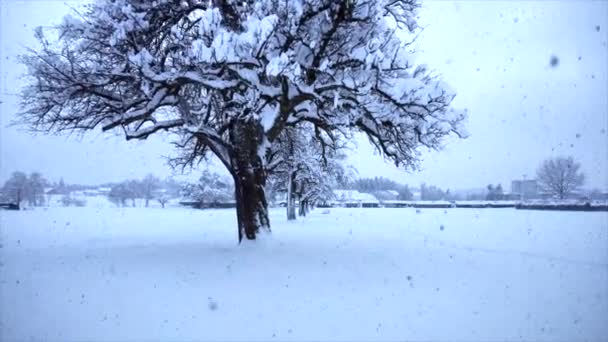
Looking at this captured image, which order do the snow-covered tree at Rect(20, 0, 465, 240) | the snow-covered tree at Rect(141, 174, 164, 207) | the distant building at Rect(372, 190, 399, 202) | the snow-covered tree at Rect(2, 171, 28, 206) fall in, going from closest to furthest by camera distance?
1. the snow-covered tree at Rect(20, 0, 465, 240)
2. the snow-covered tree at Rect(2, 171, 28, 206)
3. the snow-covered tree at Rect(141, 174, 164, 207)
4. the distant building at Rect(372, 190, 399, 202)

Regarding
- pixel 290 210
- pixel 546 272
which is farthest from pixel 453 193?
pixel 546 272

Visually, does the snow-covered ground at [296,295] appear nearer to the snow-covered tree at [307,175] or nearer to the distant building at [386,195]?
the snow-covered tree at [307,175]

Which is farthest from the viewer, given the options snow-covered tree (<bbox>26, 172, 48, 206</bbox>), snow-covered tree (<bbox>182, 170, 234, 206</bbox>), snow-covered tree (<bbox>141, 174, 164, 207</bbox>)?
snow-covered tree (<bbox>141, 174, 164, 207</bbox>)

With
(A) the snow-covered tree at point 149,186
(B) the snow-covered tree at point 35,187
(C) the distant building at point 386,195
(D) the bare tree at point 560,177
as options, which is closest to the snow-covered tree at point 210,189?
(B) the snow-covered tree at point 35,187

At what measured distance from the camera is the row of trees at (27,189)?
43219 millimetres

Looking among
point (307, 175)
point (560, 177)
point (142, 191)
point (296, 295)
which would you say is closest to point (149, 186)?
point (142, 191)

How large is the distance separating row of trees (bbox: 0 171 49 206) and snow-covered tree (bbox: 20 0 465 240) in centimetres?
4208

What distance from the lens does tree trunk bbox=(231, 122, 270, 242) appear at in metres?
10.9

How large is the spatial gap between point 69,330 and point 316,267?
17.1ft

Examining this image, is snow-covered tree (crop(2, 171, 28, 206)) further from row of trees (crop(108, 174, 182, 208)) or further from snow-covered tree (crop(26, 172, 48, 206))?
row of trees (crop(108, 174, 182, 208))

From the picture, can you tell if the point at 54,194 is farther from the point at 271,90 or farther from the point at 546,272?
the point at 546,272

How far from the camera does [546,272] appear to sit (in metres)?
8.62

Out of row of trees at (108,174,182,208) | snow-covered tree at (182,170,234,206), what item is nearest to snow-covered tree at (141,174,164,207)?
row of trees at (108,174,182,208)

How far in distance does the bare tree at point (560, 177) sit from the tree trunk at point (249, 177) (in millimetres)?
48189
